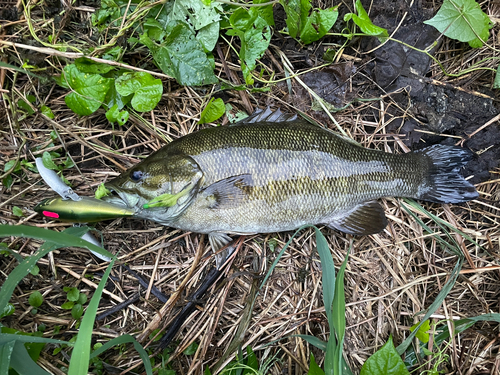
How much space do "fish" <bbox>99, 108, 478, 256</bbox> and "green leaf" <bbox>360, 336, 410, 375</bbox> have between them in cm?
104

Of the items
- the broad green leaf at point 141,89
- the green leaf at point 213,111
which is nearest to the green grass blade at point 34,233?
the broad green leaf at point 141,89

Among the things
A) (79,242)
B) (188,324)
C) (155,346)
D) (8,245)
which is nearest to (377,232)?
(188,324)

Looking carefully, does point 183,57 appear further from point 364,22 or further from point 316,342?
point 316,342

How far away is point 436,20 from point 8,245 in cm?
458

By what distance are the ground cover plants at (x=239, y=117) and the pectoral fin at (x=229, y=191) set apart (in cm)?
51

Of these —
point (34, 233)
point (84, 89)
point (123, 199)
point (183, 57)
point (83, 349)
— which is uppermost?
point (183, 57)

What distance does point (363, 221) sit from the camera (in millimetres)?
3086

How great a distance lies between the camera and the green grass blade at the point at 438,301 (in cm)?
269

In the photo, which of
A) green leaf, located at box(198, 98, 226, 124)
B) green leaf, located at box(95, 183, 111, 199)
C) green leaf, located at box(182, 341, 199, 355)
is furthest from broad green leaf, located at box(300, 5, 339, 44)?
green leaf, located at box(182, 341, 199, 355)

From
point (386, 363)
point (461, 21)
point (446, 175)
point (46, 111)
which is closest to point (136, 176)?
point (46, 111)

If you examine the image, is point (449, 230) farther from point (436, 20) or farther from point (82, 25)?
point (82, 25)

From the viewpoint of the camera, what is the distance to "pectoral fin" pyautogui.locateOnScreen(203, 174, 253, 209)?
283cm

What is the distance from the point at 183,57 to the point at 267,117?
99cm

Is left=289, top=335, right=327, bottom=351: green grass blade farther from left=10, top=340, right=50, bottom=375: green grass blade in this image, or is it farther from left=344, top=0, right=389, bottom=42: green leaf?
left=344, top=0, right=389, bottom=42: green leaf
